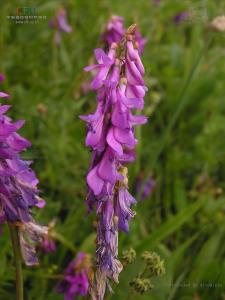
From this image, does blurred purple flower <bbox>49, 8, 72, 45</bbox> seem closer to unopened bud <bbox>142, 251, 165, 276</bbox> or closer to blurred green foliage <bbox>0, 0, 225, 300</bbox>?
blurred green foliage <bbox>0, 0, 225, 300</bbox>

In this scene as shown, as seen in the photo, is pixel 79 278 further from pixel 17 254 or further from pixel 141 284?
pixel 17 254

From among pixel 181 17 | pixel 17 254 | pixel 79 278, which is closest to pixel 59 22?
pixel 181 17

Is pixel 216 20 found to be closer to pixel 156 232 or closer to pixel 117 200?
pixel 156 232

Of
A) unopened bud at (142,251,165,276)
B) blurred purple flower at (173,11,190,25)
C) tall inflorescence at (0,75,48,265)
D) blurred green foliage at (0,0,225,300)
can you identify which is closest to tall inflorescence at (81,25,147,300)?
tall inflorescence at (0,75,48,265)

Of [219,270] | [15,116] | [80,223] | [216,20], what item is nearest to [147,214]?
[80,223]

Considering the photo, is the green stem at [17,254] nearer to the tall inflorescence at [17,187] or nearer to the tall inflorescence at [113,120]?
the tall inflorescence at [17,187]

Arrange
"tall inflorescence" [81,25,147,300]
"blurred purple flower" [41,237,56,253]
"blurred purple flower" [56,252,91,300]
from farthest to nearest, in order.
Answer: "blurred purple flower" [41,237,56,253] < "blurred purple flower" [56,252,91,300] < "tall inflorescence" [81,25,147,300]

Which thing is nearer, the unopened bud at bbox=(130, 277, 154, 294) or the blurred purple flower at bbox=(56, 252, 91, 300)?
the unopened bud at bbox=(130, 277, 154, 294)

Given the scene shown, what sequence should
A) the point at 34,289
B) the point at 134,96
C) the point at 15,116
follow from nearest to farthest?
1. the point at 134,96
2. the point at 34,289
3. the point at 15,116
